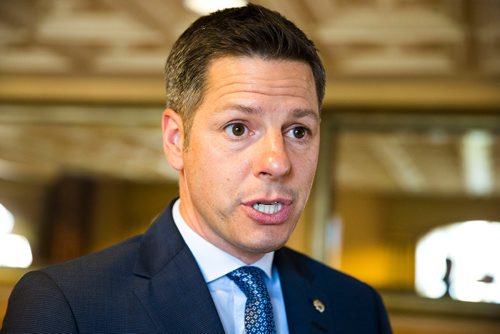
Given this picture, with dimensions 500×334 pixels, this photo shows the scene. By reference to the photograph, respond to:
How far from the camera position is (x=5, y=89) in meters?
5.43

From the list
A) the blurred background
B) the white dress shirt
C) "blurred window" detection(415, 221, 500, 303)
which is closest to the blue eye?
the white dress shirt

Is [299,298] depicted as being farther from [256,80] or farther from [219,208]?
[256,80]

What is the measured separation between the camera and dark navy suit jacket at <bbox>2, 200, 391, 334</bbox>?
1.15 metres

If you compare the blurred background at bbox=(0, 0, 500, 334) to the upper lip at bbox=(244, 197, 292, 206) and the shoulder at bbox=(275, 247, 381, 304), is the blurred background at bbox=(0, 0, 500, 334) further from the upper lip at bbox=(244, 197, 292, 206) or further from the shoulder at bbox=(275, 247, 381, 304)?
the upper lip at bbox=(244, 197, 292, 206)

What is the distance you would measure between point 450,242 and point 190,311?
422 cm

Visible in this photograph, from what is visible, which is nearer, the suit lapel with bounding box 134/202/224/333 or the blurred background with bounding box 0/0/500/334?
the suit lapel with bounding box 134/202/224/333

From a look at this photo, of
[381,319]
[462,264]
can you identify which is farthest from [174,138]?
[462,264]

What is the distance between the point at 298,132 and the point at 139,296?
37 centimetres

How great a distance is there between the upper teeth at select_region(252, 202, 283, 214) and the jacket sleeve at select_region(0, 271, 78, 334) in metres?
0.33

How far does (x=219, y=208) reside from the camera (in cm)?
120

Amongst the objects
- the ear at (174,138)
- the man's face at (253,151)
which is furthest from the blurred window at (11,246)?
the man's face at (253,151)

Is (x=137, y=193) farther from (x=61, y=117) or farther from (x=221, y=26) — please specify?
(x=221, y=26)

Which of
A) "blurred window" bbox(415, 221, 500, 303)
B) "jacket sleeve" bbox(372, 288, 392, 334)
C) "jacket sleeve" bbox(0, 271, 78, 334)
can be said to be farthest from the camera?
"blurred window" bbox(415, 221, 500, 303)

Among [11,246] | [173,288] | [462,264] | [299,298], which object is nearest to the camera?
[173,288]
